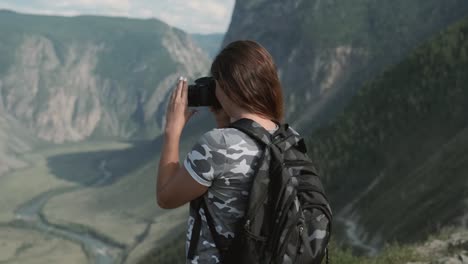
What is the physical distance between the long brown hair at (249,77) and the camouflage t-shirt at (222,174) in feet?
1.34

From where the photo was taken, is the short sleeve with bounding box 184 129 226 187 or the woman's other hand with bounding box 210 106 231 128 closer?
the short sleeve with bounding box 184 129 226 187

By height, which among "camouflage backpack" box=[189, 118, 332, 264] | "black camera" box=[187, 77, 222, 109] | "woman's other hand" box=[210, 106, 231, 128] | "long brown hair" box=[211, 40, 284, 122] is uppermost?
"long brown hair" box=[211, 40, 284, 122]

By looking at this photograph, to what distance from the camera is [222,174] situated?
7102 mm

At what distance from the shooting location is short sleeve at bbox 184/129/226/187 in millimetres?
7031

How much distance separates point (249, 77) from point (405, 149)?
81.0 meters

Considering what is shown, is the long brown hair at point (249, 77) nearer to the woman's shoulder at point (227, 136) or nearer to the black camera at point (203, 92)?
the black camera at point (203, 92)

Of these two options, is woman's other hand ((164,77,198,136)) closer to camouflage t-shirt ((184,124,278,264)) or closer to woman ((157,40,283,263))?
woman ((157,40,283,263))

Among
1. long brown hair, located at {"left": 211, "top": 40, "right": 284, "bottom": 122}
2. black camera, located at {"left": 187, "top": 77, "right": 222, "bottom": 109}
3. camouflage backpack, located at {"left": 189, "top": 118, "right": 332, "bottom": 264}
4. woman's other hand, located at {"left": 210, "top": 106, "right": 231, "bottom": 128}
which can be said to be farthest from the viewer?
woman's other hand, located at {"left": 210, "top": 106, "right": 231, "bottom": 128}

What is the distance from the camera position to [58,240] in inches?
7810

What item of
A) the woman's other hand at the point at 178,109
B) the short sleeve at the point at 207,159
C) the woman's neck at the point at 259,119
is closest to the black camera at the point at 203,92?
the woman's other hand at the point at 178,109

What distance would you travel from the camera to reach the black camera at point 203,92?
7.66 metres

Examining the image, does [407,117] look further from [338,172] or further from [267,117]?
[267,117]

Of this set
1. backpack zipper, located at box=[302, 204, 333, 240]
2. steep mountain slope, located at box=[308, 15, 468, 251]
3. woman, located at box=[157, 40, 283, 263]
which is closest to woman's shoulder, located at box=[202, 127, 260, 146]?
woman, located at box=[157, 40, 283, 263]

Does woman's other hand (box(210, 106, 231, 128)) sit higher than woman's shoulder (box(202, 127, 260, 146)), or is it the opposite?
woman's other hand (box(210, 106, 231, 128))
